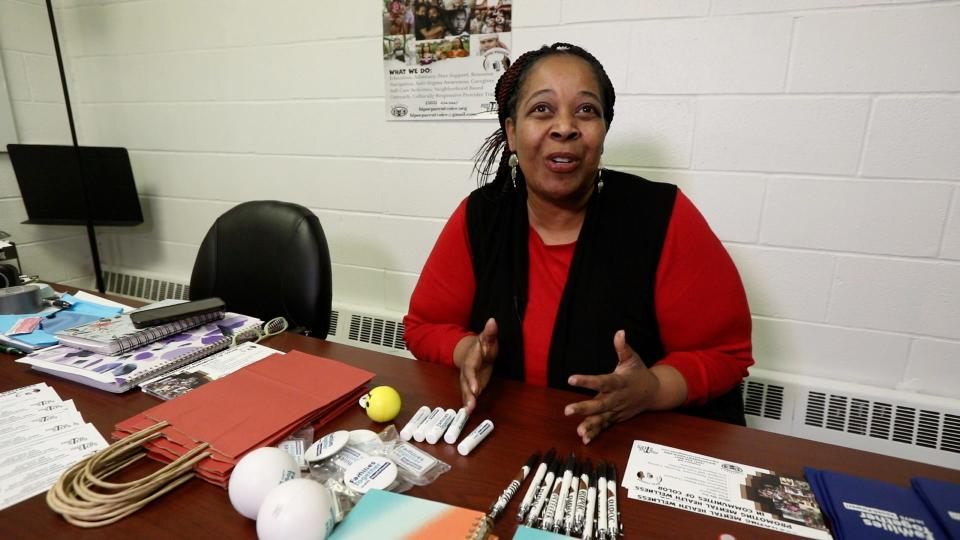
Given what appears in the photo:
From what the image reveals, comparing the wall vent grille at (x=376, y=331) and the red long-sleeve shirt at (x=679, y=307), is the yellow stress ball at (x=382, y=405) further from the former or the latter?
the wall vent grille at (x=376, y=331)

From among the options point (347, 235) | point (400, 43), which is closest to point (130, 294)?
point (347, 235)

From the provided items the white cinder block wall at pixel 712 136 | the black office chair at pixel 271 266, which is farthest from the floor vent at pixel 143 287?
the black office chair at pixel 271 266

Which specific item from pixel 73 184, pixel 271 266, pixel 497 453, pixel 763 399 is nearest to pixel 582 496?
pixel 497 453

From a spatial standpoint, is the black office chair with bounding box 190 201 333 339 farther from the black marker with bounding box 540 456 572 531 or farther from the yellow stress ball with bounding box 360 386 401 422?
the black marker with bounding box 540 456 572 531

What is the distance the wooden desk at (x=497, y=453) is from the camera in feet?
1.98

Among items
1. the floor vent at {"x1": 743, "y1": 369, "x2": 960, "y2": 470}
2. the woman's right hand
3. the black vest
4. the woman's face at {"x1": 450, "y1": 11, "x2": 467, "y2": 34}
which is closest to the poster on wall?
the woman's face at {"x1": 450, "y1": 11, "x2": 467, "y2": 34}

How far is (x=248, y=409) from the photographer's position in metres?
0.80

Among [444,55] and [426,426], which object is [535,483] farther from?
[444,55]

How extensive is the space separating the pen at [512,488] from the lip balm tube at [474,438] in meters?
0.09

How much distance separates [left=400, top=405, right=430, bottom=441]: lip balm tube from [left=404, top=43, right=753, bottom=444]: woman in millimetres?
158

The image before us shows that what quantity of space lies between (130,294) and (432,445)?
258 centimetres

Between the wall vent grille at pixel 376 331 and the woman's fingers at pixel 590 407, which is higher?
the woman's fingers at pixel 590 407

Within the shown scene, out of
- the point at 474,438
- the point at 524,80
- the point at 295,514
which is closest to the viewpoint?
the point at 295,514

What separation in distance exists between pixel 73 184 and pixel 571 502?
2603 mm
